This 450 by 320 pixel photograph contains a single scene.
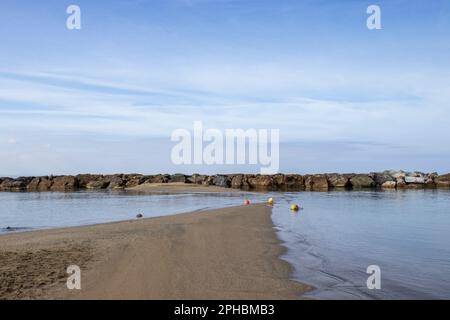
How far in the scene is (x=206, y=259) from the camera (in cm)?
1188

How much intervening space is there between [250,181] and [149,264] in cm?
7022

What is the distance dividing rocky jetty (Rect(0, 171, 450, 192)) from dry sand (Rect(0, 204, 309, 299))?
194 ft

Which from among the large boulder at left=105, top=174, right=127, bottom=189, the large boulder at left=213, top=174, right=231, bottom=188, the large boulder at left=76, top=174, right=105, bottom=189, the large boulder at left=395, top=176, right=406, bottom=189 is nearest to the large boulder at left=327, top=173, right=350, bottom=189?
the large boulder at left=395, top=176, right=406, bottom=189

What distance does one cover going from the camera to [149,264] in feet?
36.1

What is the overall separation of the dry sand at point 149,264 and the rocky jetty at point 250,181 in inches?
2324

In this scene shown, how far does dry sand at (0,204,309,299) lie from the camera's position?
341 inches

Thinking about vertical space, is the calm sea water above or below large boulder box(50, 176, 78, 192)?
below

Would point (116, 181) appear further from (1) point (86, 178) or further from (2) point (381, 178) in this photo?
(2) point (381, 178)

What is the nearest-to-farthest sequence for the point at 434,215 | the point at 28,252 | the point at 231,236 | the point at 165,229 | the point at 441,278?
the point at 441,278 < the point at 28,252 < the point at 231,236 < the point at 165,229 < the point at 434,215

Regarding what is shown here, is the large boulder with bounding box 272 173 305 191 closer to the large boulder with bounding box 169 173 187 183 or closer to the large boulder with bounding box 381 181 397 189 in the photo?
the large boulder with bounding box 381 181 397 189
